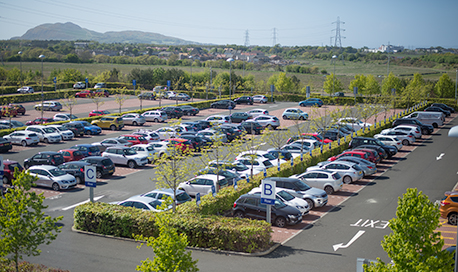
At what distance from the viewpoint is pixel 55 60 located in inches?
5965

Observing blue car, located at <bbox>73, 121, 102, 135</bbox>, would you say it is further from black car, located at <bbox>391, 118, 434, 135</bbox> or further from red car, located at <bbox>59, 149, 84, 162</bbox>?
black car, located at <bbox>391, 118, 434, 135</bbox>

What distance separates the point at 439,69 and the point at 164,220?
165724mm

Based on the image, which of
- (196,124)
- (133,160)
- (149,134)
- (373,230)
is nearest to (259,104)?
(196,124)

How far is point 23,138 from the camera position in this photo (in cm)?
3684

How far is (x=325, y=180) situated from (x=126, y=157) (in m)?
14.4

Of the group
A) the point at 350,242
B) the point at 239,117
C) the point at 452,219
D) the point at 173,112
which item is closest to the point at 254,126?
the point at 239,117

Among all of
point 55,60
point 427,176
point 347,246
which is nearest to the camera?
point 347,246

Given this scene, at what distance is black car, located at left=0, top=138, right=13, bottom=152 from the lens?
34341 mm

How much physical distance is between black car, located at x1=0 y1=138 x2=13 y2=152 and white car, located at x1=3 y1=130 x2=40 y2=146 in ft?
6.25

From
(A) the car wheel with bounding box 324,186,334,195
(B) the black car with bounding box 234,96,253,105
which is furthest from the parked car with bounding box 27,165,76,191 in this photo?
(B) the black car with bounding box 234,96,253,105

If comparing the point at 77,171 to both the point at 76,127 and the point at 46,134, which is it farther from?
the point at 76,127

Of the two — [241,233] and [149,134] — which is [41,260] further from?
[149,134]

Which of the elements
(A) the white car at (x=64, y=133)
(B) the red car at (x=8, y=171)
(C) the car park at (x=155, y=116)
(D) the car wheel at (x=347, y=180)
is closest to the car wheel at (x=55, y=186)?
(B) the red car at (x=8, y=171)

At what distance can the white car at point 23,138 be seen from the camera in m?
36.8
